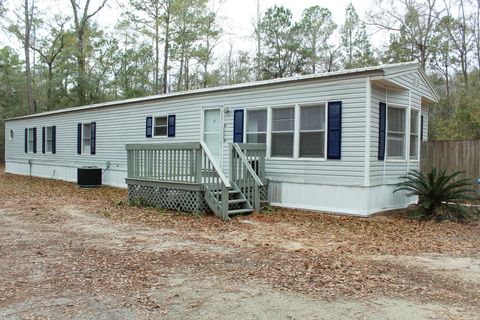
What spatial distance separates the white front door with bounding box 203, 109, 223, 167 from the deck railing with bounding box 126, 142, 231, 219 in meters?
1.64

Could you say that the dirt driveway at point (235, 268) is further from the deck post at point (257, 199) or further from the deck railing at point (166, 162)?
the deck railing at point (166, 162)

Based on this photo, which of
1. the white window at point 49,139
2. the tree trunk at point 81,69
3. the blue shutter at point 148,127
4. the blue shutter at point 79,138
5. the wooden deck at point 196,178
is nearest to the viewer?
the wooden deck at point 196,178

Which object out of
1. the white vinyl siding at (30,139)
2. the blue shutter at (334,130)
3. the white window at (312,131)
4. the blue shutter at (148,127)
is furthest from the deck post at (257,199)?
the white vinyl siding at (30,139)

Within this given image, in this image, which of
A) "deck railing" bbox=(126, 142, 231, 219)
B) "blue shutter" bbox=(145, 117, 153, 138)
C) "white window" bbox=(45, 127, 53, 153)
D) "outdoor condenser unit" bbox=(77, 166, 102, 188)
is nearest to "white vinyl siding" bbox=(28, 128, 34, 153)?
"white window" bbox=(45, 127, 53, 153)

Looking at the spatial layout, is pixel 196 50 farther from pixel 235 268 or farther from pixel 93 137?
pixel 235 268

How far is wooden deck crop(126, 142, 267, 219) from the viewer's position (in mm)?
8227

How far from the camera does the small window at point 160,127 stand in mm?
12292

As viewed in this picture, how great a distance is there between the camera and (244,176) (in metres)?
8.73

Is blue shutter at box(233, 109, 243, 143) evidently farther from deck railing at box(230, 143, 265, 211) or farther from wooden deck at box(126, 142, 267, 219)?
deck railing at box(230, 143, 265, 211)

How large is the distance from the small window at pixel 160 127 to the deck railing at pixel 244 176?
165 inches

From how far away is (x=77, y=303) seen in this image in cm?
351

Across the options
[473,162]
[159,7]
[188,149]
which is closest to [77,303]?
[188,149]

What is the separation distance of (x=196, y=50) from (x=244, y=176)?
68.3 ft

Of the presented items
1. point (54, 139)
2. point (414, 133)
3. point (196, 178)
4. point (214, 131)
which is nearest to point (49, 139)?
point (54, 139)
